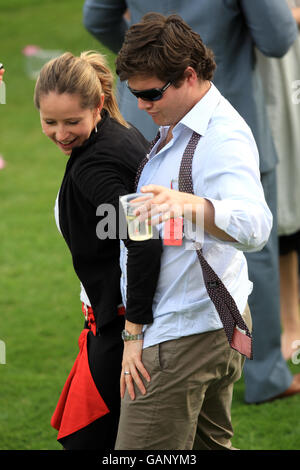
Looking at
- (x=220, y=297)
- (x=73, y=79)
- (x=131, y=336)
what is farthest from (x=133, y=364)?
(x=73, y=79)

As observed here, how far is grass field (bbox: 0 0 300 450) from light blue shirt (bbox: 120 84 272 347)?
45.4 inches

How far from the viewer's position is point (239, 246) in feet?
6.50

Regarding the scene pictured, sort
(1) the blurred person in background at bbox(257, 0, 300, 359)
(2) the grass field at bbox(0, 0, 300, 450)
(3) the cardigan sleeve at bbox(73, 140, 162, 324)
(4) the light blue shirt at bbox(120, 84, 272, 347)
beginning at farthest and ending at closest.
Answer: (1) the blurred person in background at bbox(257, 0, 300, 359)
(2) the grass field at bbox(0, 0, 300, 450)
(3) the cardigan sleeve at bbox(73, 140, 162, 324)
(4) the light blue shirt at bbox(120, 84, 272, 347)

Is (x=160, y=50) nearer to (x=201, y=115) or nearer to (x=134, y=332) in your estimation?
(x=201, y=115)

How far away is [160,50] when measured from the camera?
2.10 meters

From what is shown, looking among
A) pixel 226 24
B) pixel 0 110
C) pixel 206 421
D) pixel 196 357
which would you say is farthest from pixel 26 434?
pixel 0 110

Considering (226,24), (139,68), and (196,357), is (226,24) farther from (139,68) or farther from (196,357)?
(196,357)

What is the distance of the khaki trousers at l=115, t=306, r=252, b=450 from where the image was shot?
224cm


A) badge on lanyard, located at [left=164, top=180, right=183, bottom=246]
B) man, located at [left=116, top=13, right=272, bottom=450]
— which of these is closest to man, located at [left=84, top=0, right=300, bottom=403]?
man, located at [left=116, top=13, right=272, bottom=450]

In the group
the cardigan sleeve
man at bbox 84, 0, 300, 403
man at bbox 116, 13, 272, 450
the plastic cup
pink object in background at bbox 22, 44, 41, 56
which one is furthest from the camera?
pink object in background at bbox 22, 44, 41, 56

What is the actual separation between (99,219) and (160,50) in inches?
20.9

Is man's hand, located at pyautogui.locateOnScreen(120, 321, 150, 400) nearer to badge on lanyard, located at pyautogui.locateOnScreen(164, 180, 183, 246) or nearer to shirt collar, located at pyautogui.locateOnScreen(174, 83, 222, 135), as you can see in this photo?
badge on lanyard, located at pyautogui.locateOnScreen(164, 180, 183, 246)

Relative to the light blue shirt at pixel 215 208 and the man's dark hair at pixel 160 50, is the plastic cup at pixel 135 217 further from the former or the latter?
the man's dark hair at pixel 160 50

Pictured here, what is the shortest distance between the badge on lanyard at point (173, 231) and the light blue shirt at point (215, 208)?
0.04 m
